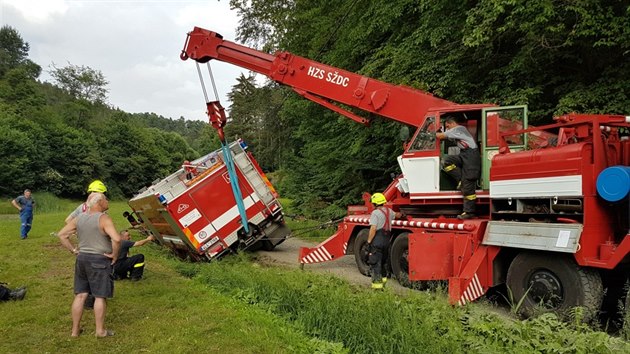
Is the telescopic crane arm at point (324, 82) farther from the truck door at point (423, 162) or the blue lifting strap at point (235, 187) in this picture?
the blue lifting strap at point (235, 187)

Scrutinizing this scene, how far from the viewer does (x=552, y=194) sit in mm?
5824

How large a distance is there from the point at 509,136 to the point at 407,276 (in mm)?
2961

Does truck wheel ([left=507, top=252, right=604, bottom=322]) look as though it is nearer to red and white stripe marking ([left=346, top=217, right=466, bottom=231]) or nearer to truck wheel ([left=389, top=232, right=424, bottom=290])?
red and white stripe marking ([left=346, top=217, right=466, bottom=231])

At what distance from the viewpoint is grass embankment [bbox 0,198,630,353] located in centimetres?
432

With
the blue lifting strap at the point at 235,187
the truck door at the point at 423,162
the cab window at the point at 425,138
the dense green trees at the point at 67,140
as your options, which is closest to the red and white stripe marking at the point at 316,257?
the blue lifting strap at the point at 235,187

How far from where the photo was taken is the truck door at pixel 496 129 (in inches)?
289

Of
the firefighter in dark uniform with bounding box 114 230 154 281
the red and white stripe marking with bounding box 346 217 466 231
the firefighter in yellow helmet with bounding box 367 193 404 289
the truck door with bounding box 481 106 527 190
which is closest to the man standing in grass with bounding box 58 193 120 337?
the firefighter in dark uniform with bounding box 114 230 154 281

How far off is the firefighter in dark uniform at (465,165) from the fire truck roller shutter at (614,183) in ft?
6.94

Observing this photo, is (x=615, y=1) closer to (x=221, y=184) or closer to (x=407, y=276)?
(x=407, y=276)

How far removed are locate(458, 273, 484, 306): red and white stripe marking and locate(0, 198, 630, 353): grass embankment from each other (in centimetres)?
74

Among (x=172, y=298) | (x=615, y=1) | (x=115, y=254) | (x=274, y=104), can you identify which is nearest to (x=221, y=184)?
(x=172, y=298)

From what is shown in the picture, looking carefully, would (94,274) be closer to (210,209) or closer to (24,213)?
(210,209)

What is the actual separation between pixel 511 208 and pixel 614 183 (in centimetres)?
159

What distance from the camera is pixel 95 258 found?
5.29 metres
